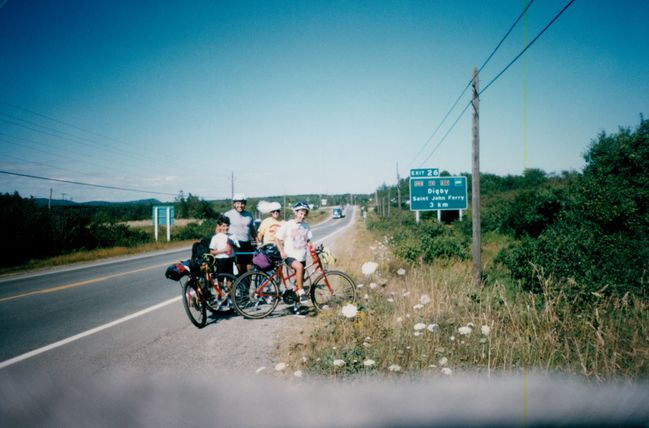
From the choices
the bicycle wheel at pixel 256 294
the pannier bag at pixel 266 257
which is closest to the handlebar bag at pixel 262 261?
the pannier bag at pixel 266 257

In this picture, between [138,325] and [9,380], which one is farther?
[138,325]

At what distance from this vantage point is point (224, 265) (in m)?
5.45

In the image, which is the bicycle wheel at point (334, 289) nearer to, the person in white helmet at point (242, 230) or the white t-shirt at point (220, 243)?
the person in white helmet at point (242, 230)

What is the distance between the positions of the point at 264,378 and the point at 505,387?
2403 mm

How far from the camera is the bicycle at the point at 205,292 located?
4848mm

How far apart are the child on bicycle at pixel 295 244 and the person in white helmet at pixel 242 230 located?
100 cm

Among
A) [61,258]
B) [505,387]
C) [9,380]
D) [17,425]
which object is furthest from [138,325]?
[61,258]

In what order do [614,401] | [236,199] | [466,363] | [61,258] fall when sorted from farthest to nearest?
[61,258] < [236,199] < [466,363] < [614,401]

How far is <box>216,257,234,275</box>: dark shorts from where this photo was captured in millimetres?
5414

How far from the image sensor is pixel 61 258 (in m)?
15.6

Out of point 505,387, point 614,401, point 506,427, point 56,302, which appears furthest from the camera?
point 56,302

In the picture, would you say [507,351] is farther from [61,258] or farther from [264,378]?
[61,258]

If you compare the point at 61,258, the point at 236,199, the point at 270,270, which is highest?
the point at 236,199

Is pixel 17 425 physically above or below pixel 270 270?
below
